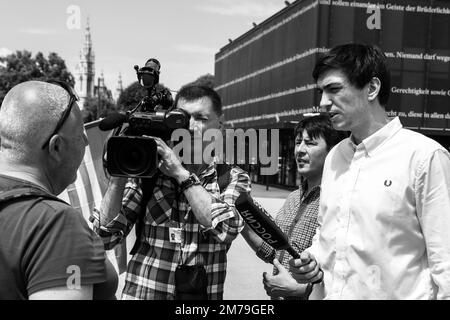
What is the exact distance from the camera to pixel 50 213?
4.50ft

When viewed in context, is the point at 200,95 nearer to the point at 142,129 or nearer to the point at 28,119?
the point at 142,129

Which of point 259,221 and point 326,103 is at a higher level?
point 326,103

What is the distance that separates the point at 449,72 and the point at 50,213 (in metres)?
23.8

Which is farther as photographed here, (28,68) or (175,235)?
(28,68)

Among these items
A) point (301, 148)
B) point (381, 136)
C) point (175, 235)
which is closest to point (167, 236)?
point (175, 235)

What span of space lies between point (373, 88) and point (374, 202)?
1.69 feet

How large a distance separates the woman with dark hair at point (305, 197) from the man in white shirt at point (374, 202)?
17.1 inches

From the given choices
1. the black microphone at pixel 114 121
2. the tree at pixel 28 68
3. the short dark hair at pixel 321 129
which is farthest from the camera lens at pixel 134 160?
the tree at pixel 28 68

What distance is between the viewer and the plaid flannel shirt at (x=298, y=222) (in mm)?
2891

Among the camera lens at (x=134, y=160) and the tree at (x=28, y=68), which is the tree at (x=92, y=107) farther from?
the camera lens at (x=134, y=160)

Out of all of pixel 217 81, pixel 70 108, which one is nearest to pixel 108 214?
pixel 70 108

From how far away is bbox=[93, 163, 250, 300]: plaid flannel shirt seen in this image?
7.91 feet

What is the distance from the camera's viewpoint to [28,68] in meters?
41.1

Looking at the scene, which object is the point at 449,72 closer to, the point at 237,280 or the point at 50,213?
the point at 237,280
